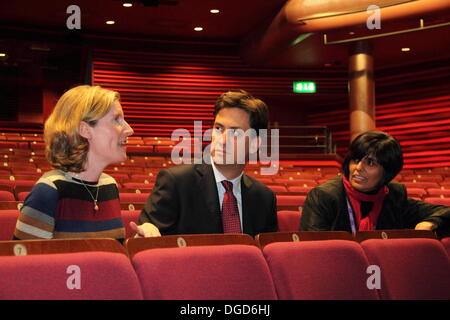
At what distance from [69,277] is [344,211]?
1694 millimetres

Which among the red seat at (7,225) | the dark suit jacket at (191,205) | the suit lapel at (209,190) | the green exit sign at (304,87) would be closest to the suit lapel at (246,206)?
the dark suit jacket at (191,205)

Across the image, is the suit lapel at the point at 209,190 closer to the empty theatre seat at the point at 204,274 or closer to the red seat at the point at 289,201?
the empty theatre seat at the point at 204,274

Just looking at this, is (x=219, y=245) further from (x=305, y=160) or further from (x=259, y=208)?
Answer: (x=305, y=160)

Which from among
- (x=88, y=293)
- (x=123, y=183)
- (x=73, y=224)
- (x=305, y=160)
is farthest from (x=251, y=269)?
(x=305, y=160)

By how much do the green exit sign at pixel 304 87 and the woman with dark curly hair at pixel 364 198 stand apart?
9.87 meters

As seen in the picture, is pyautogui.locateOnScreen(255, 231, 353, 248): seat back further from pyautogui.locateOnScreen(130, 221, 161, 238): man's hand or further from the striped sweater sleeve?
the striped sweater sleeve

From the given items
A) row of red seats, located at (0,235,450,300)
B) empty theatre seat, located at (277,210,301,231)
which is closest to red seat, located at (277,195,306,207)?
empty theatre seat, located at (277,210,301,231)

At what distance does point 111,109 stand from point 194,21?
9528 millimetres

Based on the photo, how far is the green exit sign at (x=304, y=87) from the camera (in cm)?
1269

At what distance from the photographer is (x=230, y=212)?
2.56m

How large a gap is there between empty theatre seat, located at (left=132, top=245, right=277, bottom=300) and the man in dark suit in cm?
79

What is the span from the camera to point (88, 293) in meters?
1.42

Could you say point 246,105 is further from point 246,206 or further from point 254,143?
point 246,206

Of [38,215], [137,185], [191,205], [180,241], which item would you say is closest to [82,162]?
[38,215]
